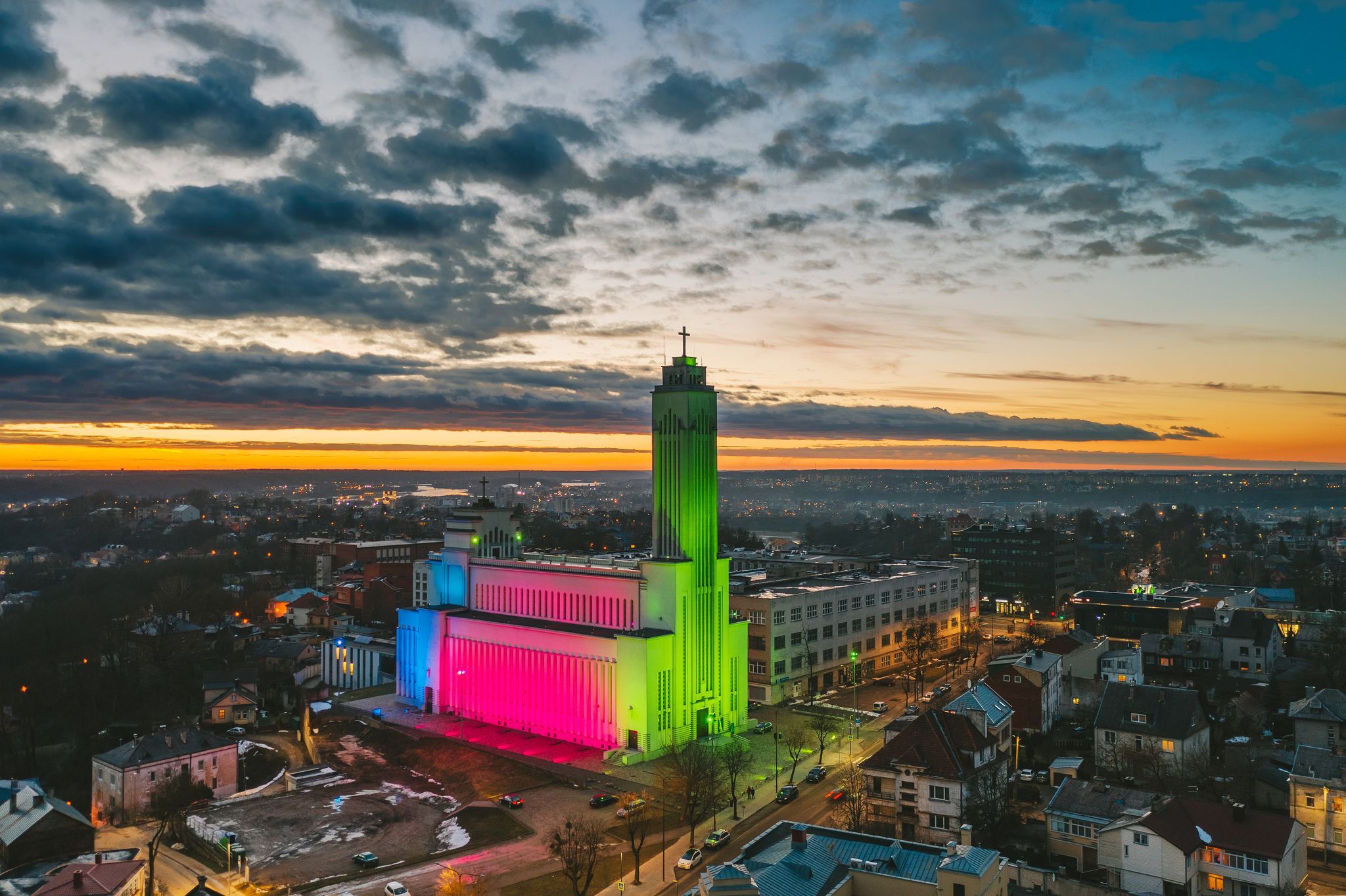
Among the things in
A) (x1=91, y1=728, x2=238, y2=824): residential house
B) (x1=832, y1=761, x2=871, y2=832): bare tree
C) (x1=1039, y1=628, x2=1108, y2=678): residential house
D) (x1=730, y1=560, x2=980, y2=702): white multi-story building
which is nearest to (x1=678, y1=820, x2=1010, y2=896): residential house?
(x1=832, y1=761, x2=871, y2=832): bare tree

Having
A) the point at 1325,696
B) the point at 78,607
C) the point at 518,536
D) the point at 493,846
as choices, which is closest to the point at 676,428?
the point at 518,536

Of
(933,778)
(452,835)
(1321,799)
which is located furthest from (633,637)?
(1321,799)

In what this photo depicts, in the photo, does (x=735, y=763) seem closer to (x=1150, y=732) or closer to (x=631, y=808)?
(x=631, y=808)

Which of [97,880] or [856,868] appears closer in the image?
[856,868]

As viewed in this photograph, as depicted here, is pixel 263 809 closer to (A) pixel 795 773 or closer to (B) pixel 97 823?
(B) pixel 97 823

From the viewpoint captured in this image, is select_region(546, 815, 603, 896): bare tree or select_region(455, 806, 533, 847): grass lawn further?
select_region(455, 806, 533, 847): grass lawn

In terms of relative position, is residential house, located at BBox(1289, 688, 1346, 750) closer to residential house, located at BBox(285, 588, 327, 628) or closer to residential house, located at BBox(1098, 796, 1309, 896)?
residential house, located at BBox(1098, 796, 1309, 896)
